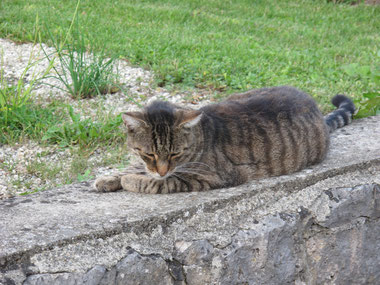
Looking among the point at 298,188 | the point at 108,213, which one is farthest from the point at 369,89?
the point at 108,213

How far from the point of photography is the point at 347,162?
108 inches

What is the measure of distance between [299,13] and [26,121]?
6.27 meters

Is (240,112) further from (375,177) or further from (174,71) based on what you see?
(174,71)

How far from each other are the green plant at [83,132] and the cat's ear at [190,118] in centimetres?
118

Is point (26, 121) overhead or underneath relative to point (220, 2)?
underneath

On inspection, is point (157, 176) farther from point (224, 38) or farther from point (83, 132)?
point (224, 38)

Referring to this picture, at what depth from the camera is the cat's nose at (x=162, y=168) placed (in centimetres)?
266

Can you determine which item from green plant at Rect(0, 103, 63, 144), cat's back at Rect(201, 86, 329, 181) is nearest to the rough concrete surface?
cat's back at Rect(201, 86, 329, 181)

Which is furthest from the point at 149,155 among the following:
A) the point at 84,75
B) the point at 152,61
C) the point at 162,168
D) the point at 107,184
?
the point at 152,61

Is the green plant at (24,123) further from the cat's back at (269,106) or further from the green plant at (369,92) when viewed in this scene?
the green plant at (369,92)

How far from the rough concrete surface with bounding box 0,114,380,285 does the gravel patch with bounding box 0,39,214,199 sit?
75 cm

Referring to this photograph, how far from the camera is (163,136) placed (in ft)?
8.83

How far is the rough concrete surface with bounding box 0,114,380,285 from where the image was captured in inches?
75.3

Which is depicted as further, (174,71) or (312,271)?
(174,71)
